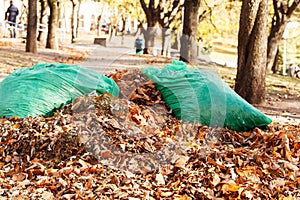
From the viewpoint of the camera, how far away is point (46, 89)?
Answer: 636 cm

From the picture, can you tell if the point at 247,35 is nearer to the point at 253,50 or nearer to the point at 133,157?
the point at 253,50

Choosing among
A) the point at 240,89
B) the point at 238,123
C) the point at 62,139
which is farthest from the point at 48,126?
the point at 240,89

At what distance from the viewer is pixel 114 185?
14.9 ft

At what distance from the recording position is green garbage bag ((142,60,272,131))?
20.7 feet

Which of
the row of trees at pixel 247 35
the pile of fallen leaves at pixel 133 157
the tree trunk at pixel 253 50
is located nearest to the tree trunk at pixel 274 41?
the row of trees at pixel 247 35

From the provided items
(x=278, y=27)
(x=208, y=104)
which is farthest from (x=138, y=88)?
(x=278, y=27)

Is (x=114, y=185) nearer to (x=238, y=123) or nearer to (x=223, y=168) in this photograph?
(x=223, y=168)

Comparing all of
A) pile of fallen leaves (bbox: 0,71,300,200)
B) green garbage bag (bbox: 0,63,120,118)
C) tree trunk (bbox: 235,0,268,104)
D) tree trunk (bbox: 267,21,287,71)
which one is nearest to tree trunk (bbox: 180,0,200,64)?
tree trunk (bbox: 235,0,268,104)

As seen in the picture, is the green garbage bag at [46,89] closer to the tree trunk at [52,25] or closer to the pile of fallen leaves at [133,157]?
the pile of fallen leaves at [133,157]

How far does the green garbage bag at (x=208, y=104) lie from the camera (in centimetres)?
632

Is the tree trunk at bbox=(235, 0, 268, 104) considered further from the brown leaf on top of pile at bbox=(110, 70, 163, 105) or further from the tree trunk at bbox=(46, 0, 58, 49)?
the tree trunk at bbox=(46, 0, 58, 49)

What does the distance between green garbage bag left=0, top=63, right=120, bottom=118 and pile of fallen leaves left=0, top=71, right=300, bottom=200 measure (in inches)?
13.2

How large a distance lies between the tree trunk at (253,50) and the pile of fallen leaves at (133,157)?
2.88m

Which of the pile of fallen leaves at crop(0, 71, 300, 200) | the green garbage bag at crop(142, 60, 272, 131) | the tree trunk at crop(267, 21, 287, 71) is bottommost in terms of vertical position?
the pile of fallen leaves at crop(0, 71, 300, 200)
